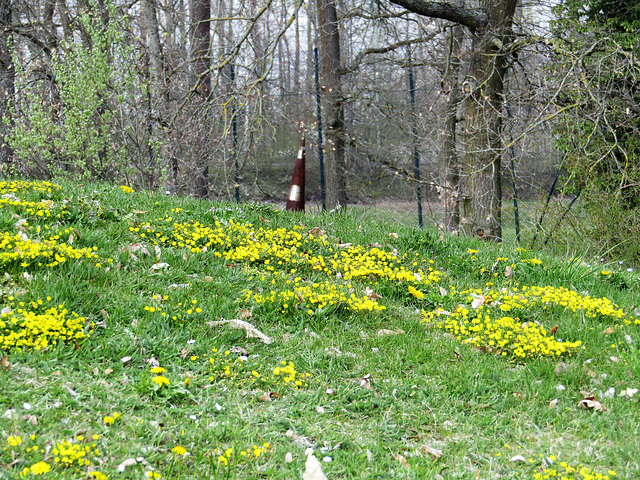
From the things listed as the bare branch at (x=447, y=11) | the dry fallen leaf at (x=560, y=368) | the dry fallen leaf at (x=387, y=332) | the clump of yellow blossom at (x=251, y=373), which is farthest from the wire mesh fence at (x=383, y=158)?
the clump of yellow blossom at (x=251, y=373)

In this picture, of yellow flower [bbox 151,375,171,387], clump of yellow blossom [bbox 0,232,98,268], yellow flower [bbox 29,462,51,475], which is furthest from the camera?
clump of yellow blossom [bbox 0,232,98,268]

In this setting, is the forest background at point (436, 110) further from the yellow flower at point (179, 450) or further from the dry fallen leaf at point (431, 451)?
the yellow flower at point (179, 450)

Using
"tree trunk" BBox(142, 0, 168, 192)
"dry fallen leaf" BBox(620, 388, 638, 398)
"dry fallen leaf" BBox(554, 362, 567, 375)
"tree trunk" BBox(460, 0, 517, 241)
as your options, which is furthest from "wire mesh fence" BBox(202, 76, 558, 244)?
"dry fallen leaf" BBox(620, 388, 638, 398)

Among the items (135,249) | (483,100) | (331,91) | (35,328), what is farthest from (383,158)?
(35,328)

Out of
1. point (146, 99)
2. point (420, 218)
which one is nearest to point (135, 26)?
point (146, 99)

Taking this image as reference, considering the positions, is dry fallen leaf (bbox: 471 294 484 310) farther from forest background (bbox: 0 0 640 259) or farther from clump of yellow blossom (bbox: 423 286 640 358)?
forest background (bbox: 0 0 640 259)

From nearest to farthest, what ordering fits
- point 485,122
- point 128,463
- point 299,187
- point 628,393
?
point 128,463 → point 628,393 → point 485,122 → point 299,187

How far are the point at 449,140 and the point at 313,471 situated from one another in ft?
28.8

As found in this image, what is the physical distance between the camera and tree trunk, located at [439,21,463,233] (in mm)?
9102

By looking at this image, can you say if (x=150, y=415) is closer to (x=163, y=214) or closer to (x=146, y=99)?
(x=163, y=214)

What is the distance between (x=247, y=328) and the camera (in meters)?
3.83

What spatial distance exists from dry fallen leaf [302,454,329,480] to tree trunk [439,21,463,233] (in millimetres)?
6670

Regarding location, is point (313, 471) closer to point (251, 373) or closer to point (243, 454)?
point (243, 454)

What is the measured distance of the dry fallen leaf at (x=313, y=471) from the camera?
2.54 meters
